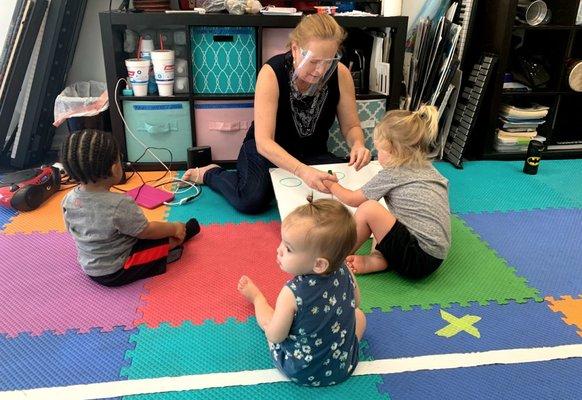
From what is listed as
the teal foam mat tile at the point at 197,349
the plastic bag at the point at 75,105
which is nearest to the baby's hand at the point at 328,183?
the teal foam mat tile at the point at 197,349

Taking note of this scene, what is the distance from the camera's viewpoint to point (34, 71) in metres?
2.62

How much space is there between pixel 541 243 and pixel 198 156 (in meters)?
1.68

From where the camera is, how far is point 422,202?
1641 millimetres

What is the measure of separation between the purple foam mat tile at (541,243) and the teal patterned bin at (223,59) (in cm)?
134

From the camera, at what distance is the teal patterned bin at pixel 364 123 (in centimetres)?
272

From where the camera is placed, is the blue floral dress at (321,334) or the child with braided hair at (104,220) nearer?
the blue floral dress at (321,334)

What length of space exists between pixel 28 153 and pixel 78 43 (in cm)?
71

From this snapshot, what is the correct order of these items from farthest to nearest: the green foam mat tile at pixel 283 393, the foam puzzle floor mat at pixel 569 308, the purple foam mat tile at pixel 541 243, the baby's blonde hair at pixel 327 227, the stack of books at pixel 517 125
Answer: the stack of books at pixel 517 125
the purple foam mat tile at pixel 541 243
the foam puzzle floor mat at pixel 569 308
the green foam mat tile at pixel 283 393
the baby's blonde hair at pixel 327 227

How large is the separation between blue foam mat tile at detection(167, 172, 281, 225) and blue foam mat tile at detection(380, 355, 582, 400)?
42.0 inches

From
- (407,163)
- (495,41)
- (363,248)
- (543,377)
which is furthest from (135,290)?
(495,41)

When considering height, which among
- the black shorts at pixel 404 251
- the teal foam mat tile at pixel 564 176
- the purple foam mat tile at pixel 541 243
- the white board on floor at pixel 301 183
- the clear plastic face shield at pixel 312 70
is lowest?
the purple foam mat tile at pixel 541 243

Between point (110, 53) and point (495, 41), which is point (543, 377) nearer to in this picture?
point (495, 41)

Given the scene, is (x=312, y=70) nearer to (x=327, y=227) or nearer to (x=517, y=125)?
(x=327, y=227)

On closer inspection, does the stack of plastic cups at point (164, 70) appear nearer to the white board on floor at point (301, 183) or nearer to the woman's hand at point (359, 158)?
the white board on floor at point (301, 183)
